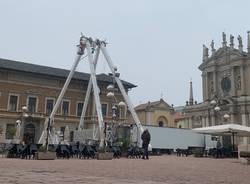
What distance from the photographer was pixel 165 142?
32219mm

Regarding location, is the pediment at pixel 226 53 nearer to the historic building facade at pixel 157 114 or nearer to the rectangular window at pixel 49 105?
the historic building facade at pixel 157 114

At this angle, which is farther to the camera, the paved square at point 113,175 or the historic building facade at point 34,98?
the historic building facade at point 34,98

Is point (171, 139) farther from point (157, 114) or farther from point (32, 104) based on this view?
point (157, 114)

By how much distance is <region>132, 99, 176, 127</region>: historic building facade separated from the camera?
5884 cm

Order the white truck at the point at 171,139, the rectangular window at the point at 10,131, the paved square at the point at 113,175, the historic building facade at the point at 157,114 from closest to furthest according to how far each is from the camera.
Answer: the paved square at the point at 113,175, the white truck at the point at 171,139, the rectangular window at the point at 10,131, the historic building facade at the point at 157,114

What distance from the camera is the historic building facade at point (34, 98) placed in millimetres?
42156

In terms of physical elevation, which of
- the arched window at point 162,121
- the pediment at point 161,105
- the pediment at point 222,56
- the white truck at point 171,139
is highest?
the pediment at point 222,56

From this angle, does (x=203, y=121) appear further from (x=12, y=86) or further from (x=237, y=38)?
(x=12, y=86)

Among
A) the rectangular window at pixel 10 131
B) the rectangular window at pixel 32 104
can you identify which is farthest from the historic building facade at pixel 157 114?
the rectangular window at pixel 10 131

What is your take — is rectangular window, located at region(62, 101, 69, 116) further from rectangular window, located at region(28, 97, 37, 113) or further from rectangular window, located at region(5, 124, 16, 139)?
rectangular window, located at region(5, 124, 16, 139)

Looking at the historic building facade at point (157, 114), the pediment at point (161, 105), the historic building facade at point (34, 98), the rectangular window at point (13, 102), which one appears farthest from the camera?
the pediment at point (161, 105)

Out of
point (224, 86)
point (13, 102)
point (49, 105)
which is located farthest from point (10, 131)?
point (224, 86)

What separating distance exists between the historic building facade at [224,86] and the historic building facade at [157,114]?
443cm

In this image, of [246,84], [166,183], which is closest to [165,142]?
[246,84]
